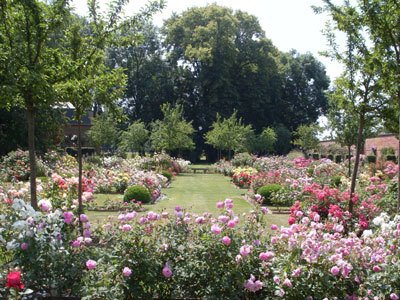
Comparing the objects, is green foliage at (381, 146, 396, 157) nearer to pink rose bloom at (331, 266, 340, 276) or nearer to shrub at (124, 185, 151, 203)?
shrub at (124, 185, 151, 203)

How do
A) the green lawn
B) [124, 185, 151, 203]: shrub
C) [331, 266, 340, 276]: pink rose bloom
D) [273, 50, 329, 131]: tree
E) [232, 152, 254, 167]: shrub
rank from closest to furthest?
[331, 266, 340, 276]: pink rose bloom
the green lawn
[124, 185, 151, 203]: shrub
[232, 152, 254, 167]: shrub
[273, 50, 329, 131]: tree

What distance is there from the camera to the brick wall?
2539 cm

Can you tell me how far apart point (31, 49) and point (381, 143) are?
2756 cm


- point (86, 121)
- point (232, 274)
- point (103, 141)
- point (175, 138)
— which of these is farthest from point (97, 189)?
point (86, 121)

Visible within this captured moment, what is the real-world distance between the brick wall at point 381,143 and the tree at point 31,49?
24.7 m

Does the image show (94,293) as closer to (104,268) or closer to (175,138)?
(104,268)

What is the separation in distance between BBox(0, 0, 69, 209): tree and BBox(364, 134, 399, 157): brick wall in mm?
24713

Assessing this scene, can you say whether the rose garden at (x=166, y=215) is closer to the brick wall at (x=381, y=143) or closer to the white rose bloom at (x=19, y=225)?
the white rose bloom at (x=19, y=225)

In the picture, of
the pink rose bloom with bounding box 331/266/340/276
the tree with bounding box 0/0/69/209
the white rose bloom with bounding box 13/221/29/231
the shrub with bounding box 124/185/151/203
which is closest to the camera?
the pink rose bloom with bounding box 331/266/340/276

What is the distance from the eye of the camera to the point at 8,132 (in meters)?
20.1

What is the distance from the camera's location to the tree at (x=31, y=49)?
4.59m

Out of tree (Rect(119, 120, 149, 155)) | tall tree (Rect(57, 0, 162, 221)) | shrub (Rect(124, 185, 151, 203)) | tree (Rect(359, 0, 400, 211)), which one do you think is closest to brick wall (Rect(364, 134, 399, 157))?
tree (Rect(119, 120, 149, 155))

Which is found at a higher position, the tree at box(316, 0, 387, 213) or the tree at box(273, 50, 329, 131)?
the tree at box(273, 50, 329, 131)

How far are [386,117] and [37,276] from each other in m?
6.25
